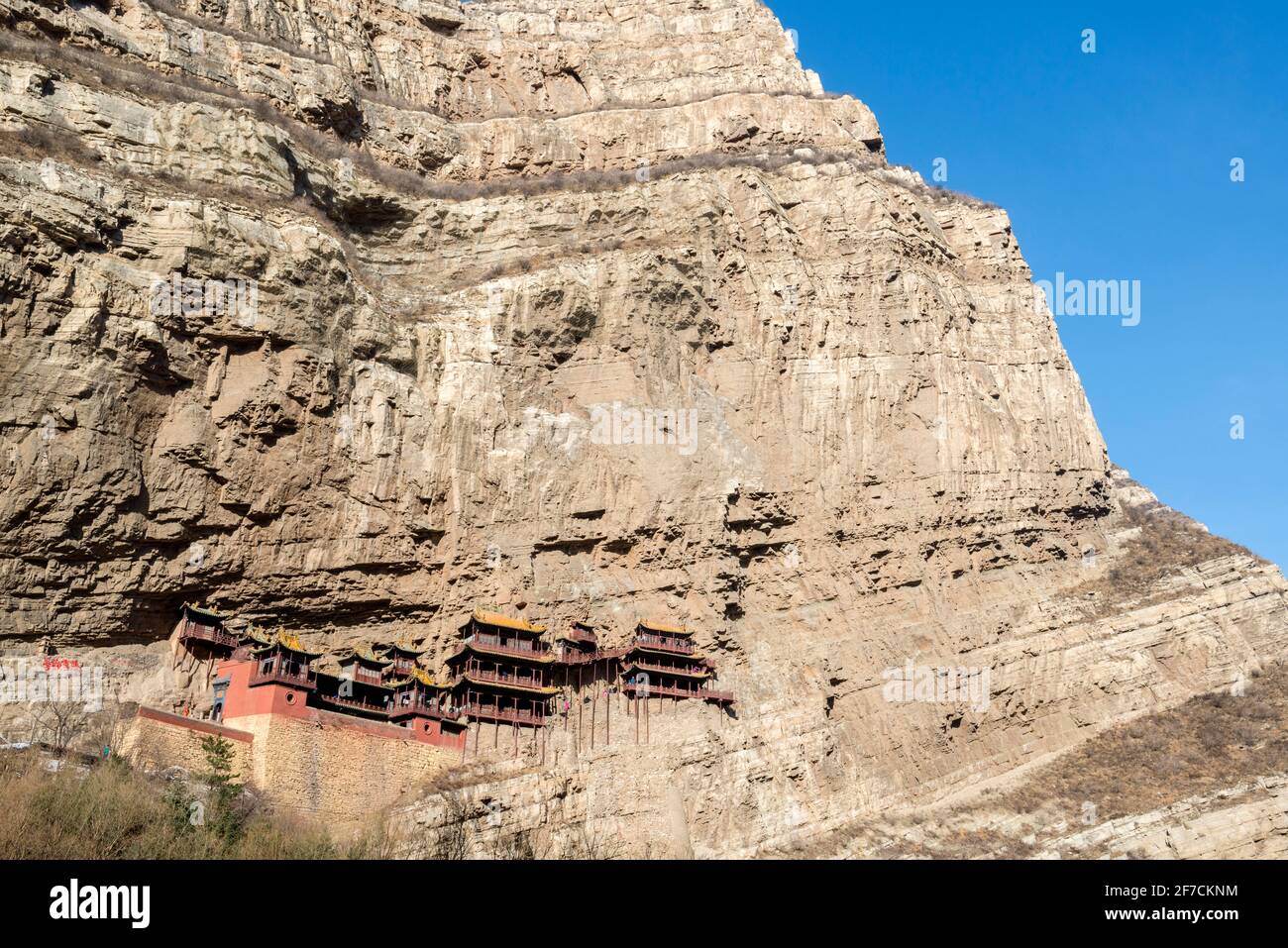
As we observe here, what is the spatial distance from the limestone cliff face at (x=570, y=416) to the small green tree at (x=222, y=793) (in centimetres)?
517

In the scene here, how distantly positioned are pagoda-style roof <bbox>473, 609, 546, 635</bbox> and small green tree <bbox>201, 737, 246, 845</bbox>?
8.38m

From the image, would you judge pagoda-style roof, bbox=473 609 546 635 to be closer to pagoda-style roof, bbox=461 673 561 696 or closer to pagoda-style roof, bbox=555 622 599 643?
pagoda-style roof, bbox=555 622 599 643

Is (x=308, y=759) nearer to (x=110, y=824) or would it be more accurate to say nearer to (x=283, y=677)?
(x=283, y=677)

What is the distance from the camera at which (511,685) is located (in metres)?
Result: 30.9

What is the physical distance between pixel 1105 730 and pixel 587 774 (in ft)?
63.4

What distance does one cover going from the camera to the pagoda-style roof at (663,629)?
109ft

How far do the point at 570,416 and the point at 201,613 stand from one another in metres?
13.4

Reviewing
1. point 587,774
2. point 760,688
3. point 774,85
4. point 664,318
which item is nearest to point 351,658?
point 587,774

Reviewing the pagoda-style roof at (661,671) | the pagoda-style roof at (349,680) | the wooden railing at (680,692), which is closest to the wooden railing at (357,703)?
the pagoda-style roof at (349,680)

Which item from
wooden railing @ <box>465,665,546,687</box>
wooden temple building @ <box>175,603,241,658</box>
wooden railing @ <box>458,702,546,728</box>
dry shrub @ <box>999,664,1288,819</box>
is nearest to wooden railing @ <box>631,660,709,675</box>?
wooden railing @ <box>465,665,546,687</box>

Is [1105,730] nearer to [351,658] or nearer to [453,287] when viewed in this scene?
[351,658]

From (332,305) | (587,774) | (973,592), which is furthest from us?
(973,592)

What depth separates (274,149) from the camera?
3584 centimetres

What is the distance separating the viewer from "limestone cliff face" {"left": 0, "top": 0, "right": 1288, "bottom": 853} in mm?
29094
